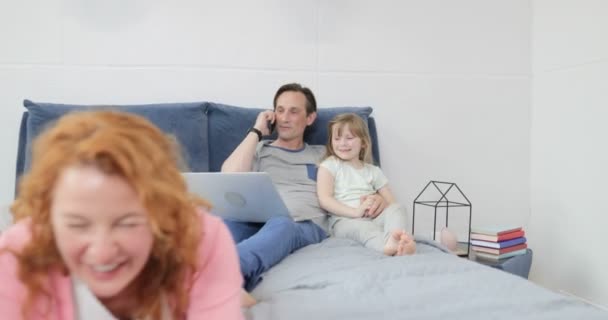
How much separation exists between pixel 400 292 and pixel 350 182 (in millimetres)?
989

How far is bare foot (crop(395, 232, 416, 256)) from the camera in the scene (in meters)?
1.69

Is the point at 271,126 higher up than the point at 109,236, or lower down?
higher up

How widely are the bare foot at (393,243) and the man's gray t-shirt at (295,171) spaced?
1.51ft

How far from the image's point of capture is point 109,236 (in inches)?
27.0

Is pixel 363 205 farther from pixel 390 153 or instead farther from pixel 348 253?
pixel 390 153

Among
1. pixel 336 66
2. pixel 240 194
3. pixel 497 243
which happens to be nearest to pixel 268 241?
pixel 240 194

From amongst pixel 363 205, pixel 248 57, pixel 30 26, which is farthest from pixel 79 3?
pixel 363 205

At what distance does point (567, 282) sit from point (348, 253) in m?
1.57

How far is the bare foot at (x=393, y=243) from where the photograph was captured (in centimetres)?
171

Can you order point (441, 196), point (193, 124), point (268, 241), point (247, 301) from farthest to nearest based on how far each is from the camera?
point (441, 196) < point (193, 124) < point (268, 241) < point (247, 301)

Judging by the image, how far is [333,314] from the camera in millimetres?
1145

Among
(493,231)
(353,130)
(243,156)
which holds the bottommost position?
(493,231)

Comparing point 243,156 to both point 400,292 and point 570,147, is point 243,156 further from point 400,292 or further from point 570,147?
point 570,147

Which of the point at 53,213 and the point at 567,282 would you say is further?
the point at 567,282
